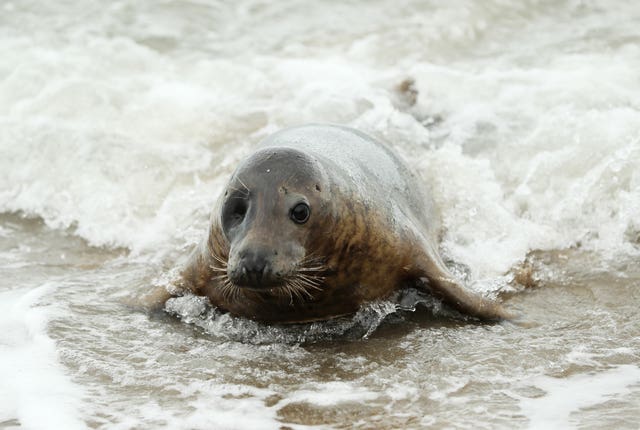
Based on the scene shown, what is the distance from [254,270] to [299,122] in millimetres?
5047

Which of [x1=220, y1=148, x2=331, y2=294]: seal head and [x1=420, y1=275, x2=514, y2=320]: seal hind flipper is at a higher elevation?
[x1=220, y1=148, x2=331, y2=294]: seal head

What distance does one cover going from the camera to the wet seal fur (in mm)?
4438

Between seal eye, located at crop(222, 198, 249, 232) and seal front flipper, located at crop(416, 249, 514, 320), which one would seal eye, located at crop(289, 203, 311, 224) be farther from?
seal front flipper, located at crop(416, 249, 514, 320)

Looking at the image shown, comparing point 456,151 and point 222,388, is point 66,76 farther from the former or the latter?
point 222,388

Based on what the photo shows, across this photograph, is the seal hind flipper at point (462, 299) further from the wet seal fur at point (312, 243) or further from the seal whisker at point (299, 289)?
the seal whisker at point (299, 289)

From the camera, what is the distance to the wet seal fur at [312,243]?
4.44 meters

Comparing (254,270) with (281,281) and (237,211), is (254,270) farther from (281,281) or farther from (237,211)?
(237,211)

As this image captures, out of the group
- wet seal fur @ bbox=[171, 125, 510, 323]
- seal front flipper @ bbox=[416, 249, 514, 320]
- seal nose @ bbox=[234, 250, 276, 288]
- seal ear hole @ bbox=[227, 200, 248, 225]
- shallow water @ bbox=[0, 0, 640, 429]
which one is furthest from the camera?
seal front flipper @ bbox=[416, 249, 514, 320]

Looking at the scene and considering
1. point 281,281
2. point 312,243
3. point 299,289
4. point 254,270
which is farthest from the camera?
point 299,289

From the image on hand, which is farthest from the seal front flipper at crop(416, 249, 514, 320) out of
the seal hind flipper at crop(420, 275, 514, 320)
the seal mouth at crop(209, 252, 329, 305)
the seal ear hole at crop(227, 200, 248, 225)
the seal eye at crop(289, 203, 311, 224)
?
the seal ear hole at crop(227, 200, 248, 225)

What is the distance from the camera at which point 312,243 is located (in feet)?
15.2

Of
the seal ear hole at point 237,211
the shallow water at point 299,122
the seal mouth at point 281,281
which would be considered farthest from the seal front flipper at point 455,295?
the seal ear hole at point 237,211

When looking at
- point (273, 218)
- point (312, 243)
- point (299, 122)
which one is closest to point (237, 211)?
point (273, 218)

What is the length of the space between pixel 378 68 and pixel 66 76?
3658 mm
